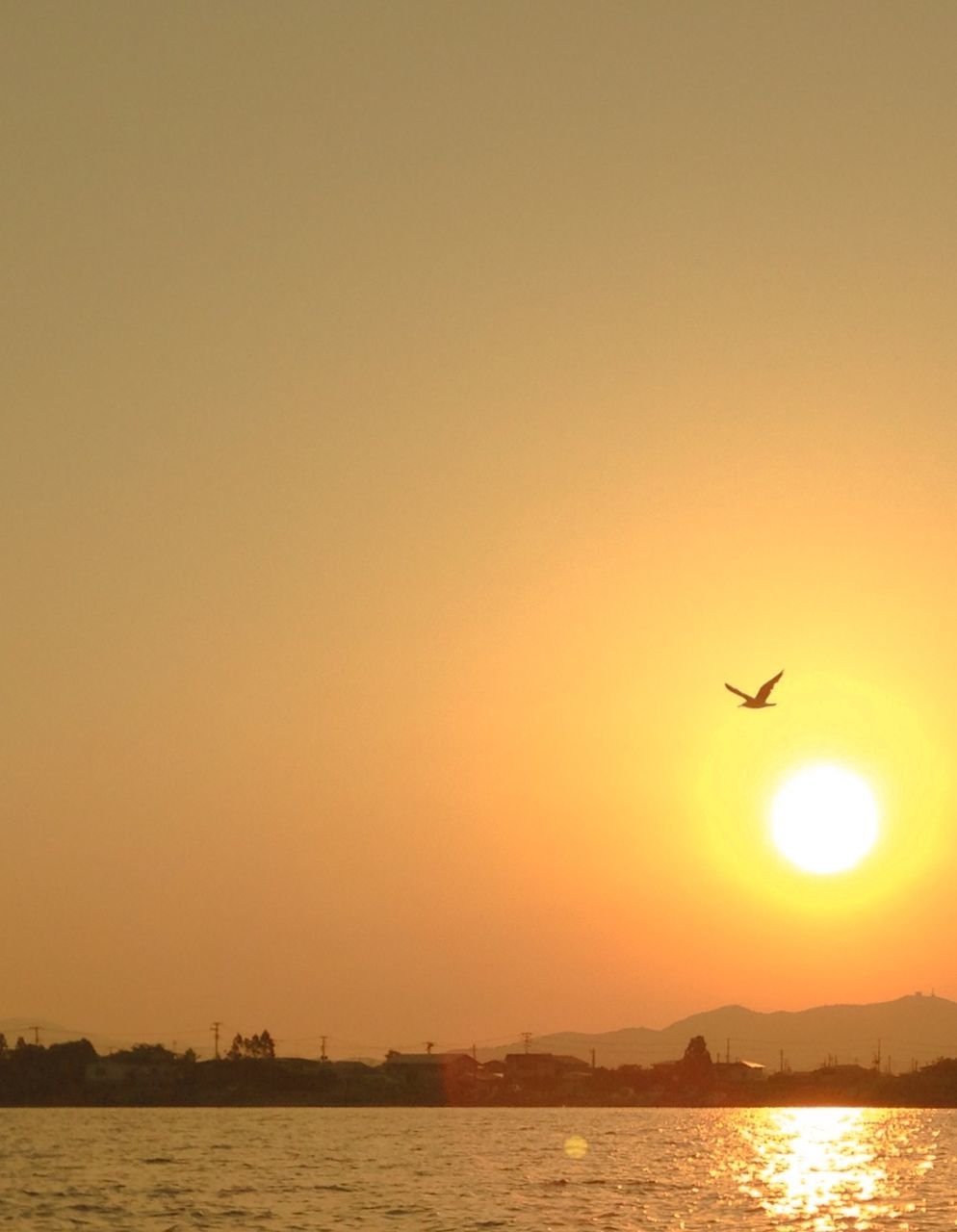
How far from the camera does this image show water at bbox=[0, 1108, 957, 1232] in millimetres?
55688

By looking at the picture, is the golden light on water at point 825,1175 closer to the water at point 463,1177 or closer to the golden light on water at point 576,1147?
the water at point 463,1177

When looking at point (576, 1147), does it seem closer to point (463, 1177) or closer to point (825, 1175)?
point (825, 1175)

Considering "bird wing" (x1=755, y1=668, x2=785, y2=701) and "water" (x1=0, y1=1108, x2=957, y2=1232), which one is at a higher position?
"bird wing" (x1=755, y1=668, x2=785, y2=701)

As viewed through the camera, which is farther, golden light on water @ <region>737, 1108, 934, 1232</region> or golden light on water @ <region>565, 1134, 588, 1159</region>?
golden light on water @ <region>565, 1134, 588, 1159</region>

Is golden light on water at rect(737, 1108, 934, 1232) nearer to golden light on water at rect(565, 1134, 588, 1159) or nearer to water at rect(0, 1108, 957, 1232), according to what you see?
water at rect(0, 1108, 957, 1232)

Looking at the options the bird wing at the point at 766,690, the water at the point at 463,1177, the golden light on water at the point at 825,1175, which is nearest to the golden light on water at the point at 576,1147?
the water at the point at 463,1177

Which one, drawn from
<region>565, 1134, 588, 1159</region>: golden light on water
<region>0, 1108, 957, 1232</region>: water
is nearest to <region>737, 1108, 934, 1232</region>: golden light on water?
<region>0, 1108, 957, 1232</region>: water

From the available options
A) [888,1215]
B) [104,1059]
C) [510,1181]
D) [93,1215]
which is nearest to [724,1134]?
[510,1181]

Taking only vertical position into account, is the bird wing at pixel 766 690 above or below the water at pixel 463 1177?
above

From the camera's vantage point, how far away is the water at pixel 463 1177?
5569cm

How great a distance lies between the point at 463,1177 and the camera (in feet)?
237

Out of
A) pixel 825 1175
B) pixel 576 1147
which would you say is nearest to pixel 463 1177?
pixel 825 1175

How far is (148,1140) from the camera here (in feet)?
335

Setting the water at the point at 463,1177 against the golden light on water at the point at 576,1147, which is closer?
the water at the point at 463,1177
